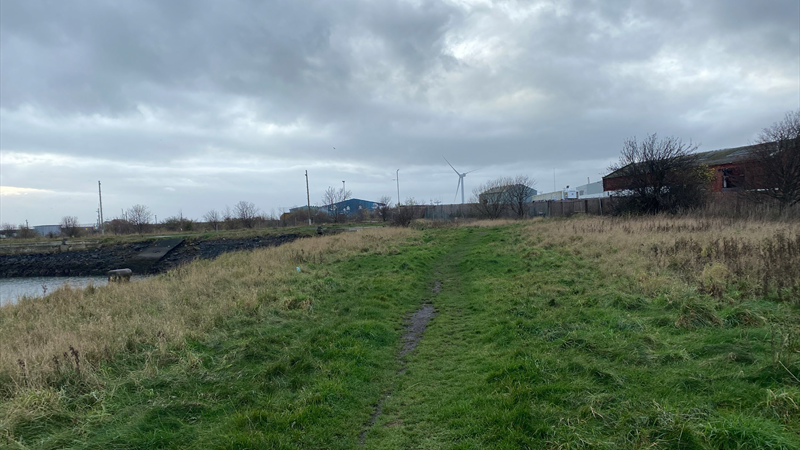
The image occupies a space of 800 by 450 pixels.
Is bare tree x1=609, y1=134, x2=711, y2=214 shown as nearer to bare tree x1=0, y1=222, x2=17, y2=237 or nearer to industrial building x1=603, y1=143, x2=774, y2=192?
industrial building x1=603, y1=143, x2=774, y2=192

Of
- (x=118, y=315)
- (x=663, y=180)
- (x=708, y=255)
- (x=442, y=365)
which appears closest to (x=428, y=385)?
(x=442, y=365)

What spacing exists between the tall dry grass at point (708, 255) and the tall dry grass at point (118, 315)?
8.40 meters

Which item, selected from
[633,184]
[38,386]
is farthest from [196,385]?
[633,184]

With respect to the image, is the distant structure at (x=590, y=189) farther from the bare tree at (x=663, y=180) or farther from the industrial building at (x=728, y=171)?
the bare tree at (x=663, y=180)

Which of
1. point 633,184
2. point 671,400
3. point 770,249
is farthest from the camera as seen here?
point 633,184

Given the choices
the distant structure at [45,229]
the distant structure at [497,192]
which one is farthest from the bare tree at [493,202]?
the distant structure at [45,229]

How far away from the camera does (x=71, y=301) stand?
11648 millimetres

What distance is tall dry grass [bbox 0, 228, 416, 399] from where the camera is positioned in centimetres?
558

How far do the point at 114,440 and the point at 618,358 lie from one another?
5612mm

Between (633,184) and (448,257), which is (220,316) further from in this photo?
(633,184)

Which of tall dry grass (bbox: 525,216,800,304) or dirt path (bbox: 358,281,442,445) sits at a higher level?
tall dry grass (bbox: 525,216,800,304)

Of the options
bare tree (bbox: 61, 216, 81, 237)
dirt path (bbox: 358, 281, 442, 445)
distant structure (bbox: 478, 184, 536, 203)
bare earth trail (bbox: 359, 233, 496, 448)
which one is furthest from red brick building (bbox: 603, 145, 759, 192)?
bare tree (bbox: 61, 216, 81, 237)

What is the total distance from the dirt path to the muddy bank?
107 feet

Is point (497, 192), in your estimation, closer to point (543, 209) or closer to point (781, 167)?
point (543, 209)
